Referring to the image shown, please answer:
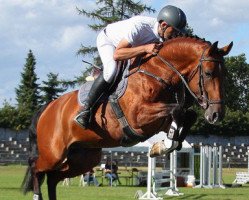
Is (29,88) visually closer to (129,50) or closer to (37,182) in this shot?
(37,182)

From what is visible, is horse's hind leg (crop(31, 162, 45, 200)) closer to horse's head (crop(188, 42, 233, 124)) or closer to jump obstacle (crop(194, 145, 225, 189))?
horse's head (crop(188, 42, 233, 124))

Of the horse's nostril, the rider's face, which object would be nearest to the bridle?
the horse's nostril

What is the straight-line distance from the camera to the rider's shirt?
7.91 m

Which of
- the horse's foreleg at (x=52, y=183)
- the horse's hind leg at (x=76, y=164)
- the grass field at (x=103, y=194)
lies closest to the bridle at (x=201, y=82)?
the horse's hind leg at (x=76, y=164)

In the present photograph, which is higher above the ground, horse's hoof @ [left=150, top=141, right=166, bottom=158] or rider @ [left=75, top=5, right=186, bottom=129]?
rider @ [left=75, top=5, right=186, bottom=129]

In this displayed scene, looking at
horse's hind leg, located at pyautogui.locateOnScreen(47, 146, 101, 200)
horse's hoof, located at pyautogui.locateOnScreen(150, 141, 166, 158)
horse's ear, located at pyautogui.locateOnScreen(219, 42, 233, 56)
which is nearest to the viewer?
horse's ear, located at pyautogui.locateOnScreen(219, 42, 233, 56)

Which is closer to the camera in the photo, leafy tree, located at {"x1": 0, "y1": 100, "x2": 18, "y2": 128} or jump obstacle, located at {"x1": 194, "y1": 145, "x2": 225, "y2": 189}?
jump obstacle, located at {"x1": 194, "y1": 145, "x2": 225, "y2": 189}

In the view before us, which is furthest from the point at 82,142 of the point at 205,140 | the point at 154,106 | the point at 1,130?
the point at 205,140

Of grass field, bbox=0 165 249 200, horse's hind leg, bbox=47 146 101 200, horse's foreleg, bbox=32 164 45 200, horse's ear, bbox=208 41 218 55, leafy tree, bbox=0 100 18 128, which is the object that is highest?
leafy tree, bbox=0 100 18 128

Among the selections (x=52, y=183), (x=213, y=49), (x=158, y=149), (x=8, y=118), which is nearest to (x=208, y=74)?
(x=213, y=49)

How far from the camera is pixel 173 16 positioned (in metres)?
7.78

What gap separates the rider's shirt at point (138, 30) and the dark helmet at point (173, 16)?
19 centimetres

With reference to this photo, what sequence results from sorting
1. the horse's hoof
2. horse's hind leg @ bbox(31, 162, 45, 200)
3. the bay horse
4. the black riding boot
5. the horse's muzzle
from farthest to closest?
1. horse's hind leg @ bbox(31, 162, 45, 200)
2. the black riding boot
3. the horse's hoof
4. the bay horse
5. the horse's muzzle

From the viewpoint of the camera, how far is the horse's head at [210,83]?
24.3ft
